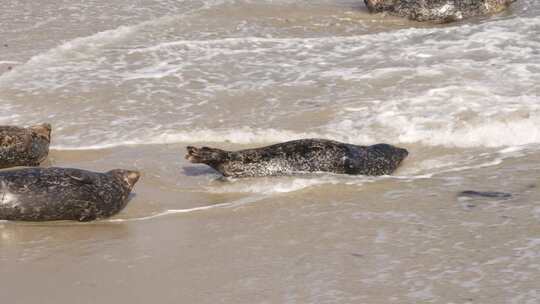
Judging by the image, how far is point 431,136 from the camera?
829cm

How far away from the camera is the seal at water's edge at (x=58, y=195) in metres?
6.17

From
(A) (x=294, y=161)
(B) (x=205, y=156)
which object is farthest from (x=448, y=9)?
(B) (x=205, y=156)

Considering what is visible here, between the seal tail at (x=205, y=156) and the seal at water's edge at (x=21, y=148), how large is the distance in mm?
1687

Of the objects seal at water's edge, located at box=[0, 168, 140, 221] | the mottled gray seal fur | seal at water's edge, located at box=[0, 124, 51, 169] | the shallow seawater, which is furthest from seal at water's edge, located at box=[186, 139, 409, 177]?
the mottled gray seal fur

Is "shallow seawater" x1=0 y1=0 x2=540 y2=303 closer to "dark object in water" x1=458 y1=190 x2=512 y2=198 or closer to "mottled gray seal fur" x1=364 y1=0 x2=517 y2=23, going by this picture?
"dark object in water" x1=458 y1=190 x2=512 y2=198

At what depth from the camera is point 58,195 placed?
246 inches

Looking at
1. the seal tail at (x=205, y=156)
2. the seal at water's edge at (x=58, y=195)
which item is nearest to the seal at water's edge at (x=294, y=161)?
the seal tail at (x=205, y=156)

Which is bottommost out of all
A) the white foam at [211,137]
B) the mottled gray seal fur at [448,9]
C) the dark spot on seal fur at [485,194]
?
the dark spot on seal fur at [485,194]

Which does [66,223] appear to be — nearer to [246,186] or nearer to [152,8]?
[246,186]

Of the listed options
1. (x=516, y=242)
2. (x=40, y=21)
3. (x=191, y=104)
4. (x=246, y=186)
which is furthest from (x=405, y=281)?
(x=40, y=21)

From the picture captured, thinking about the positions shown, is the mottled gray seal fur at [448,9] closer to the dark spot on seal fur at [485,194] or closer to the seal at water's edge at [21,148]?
the seal at water's edge at [21,148]

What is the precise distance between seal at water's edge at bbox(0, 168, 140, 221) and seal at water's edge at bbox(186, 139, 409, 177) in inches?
35.2

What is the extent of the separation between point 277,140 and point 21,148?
2293 mm

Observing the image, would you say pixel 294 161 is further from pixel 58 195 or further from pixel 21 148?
pixel 21 148
